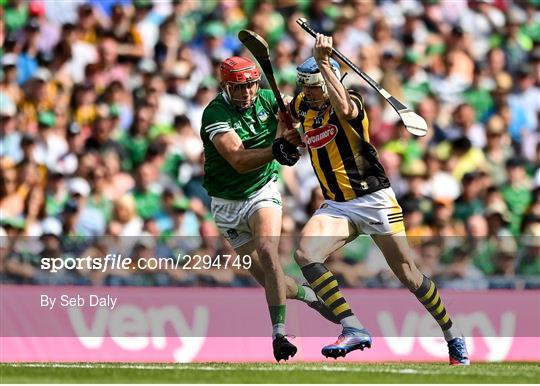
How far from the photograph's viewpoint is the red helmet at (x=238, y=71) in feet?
35.7

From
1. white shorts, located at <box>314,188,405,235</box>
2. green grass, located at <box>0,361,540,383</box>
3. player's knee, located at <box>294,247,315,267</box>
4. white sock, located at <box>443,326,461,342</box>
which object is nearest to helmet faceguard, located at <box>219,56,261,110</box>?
white shorts, located at <box>314,188,405,235</box>

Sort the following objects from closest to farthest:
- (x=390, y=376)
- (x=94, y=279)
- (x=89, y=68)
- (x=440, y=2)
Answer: (x=390, y=376)
(x=94, y=279)
(x=89, y=68)
(x=440, y=2)

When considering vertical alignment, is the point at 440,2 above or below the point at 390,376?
below

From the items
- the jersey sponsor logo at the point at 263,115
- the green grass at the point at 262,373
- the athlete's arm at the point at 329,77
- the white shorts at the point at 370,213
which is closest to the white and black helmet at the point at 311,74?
the athlete's arm at the point at 329,77

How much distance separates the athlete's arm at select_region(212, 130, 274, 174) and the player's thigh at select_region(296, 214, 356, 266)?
0.62 metres

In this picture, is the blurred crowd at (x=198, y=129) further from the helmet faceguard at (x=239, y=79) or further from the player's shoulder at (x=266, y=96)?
the helmet faceguard at (x=239, y=79)

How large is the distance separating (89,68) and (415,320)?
5234mm

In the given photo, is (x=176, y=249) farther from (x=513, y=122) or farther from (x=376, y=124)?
(x=513, y=122)


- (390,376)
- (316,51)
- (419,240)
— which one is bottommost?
(419,240)

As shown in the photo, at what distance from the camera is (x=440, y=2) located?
61.4 feet

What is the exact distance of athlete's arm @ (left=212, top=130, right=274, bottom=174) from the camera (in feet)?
35.4

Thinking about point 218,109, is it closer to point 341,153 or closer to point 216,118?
point 216,118

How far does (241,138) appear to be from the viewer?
36.7 ft

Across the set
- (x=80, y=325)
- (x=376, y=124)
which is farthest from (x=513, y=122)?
(x=80, y=325)
